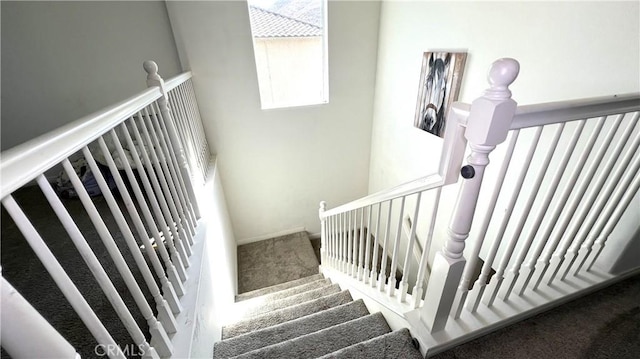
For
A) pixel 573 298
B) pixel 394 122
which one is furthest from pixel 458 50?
pixel 573 298

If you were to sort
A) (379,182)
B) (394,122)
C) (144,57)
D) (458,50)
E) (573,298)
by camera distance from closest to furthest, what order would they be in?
(573,298) < (458,50) < (144,57) < (394,122) < (379,182)

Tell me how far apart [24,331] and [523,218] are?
137 cm

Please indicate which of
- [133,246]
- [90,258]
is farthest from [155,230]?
[90,258]

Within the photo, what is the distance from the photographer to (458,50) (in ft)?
6.59

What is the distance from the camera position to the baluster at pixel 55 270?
448 mm

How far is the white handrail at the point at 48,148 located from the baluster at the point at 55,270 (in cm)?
4

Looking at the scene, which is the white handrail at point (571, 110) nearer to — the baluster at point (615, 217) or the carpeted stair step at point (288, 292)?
the baluster at point (615, 217)

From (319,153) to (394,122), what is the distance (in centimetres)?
106

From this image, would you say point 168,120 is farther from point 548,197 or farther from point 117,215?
point 548,197

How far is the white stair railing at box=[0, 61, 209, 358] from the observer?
457 millimetres

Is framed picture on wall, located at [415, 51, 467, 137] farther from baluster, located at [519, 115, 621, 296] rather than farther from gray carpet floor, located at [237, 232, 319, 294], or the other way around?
gray carpet floor, located at [237, 232, 319, 294]

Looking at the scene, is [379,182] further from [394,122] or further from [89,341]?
[89,341]

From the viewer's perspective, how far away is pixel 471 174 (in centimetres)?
78

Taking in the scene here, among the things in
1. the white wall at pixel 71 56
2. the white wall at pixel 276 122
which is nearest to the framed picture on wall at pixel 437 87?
the white wall at pixel 276 122
